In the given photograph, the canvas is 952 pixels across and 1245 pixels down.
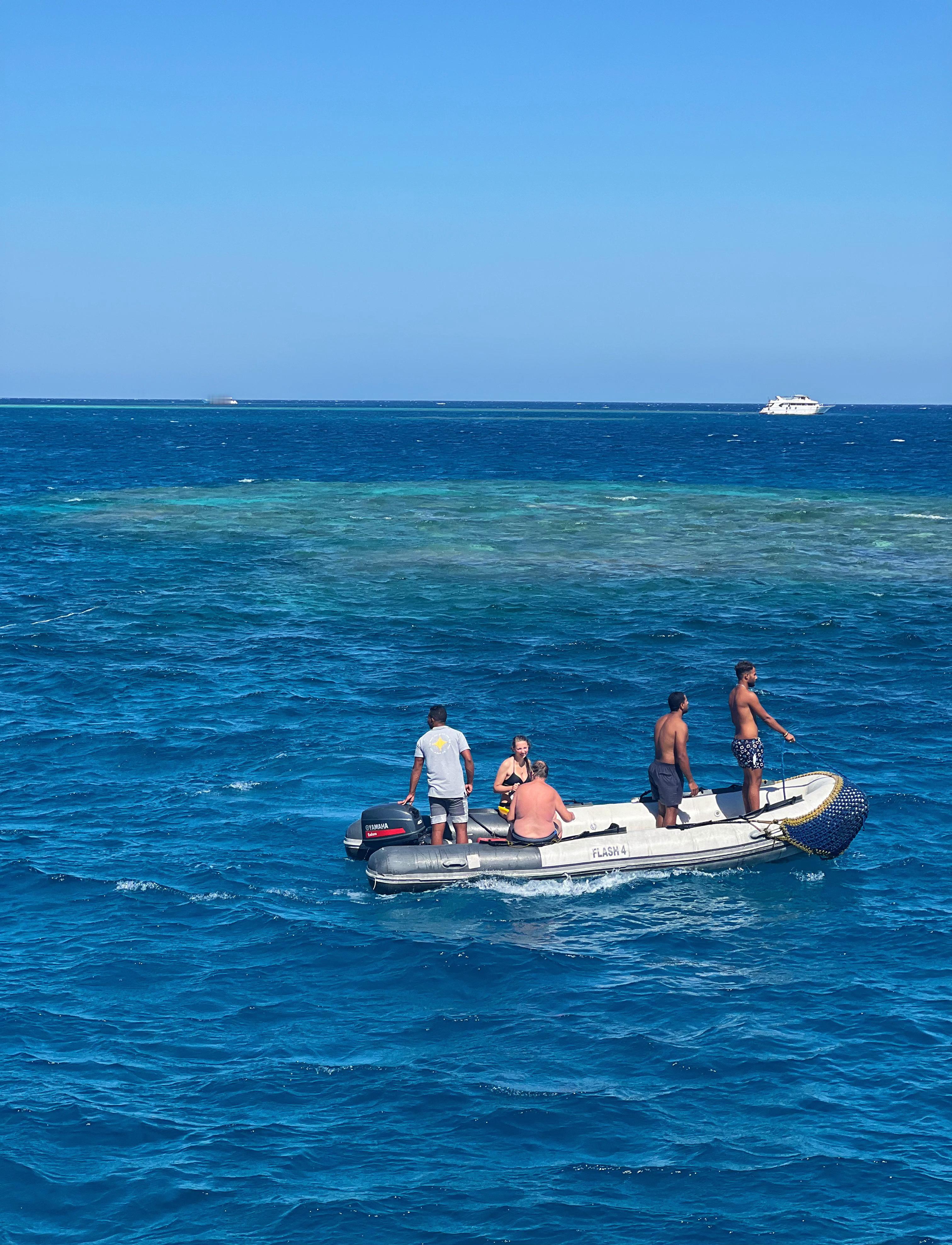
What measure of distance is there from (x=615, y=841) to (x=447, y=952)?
3.07 meters

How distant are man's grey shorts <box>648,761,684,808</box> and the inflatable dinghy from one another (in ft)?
1.19

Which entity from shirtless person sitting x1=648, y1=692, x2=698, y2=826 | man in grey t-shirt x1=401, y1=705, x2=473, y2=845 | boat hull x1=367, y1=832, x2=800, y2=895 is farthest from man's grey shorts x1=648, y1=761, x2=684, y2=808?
man in grey t-shirt x1=401, y1=705, x2=473, y2=845

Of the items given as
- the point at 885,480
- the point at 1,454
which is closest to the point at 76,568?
the point at 885,480

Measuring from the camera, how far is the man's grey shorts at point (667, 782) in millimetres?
16703

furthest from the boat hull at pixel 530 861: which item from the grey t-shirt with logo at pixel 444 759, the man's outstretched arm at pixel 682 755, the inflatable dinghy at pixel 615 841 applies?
the man's outstretched arm at pixel 682 755

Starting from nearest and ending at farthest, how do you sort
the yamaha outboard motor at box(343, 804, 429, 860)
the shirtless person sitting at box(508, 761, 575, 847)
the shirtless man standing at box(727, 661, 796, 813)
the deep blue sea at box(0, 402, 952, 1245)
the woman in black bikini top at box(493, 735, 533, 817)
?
the deep blue sea at box(0, 402, 952, 1245) → the shirtless man standing at box(727, 661, 796, 813) → the shirtless person sitting at box(508, 761, 575, 847) → the yamaha outboard motor at box(343, 804, 429, 860) → the woman in black bikini top at box(493, 735, 533, 817)

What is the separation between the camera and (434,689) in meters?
26.1

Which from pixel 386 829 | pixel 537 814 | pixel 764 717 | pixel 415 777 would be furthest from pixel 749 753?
pixel 386 829

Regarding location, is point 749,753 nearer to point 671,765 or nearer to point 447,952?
point 671,765

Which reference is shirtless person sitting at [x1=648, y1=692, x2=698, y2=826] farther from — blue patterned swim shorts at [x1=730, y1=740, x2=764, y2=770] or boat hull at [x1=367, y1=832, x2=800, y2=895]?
blue patterned swim shorts at [x1=730, y1=740, x2=764, y2=770]

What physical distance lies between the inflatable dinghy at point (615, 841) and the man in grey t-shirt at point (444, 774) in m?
0.25

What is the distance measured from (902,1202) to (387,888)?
7.56 metres

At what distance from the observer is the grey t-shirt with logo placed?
638 inches

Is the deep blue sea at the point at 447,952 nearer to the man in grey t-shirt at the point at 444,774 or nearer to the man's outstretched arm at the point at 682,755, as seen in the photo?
the man in grey t-shirt at the point at 444,774
